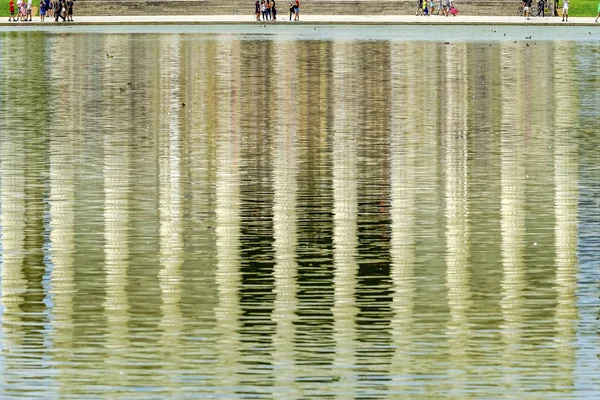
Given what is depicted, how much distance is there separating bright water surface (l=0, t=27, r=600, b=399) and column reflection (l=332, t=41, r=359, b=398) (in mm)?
31

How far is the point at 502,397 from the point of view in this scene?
8391 mm

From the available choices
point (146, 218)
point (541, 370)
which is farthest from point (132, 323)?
point (146, 218)

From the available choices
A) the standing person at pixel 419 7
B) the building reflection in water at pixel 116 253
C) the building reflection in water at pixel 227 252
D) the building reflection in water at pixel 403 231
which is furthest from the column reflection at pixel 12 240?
the standing person at pixel 419 7

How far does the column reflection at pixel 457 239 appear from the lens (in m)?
9.42

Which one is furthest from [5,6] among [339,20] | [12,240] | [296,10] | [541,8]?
[12,240]

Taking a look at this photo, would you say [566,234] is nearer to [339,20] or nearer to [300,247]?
[300,247]

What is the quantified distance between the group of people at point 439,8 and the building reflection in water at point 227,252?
5310 centimetres

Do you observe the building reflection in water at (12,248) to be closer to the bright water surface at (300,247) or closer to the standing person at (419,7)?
the bright water surface at (300,247)

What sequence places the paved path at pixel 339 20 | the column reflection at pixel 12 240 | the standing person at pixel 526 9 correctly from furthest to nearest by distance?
1. the standing person at pixel 526 9
2. the paved path at pixel 339 20
3. the column reflection at pixel 12 240

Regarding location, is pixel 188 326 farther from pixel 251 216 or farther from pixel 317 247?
pixel 251 216

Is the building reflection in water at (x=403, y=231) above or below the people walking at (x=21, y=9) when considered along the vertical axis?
below

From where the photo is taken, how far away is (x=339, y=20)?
73.5 meters

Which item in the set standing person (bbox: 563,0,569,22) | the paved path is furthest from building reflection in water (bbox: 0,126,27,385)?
standing person (bbox: 563,0,569,22)

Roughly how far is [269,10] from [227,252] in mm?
63604
